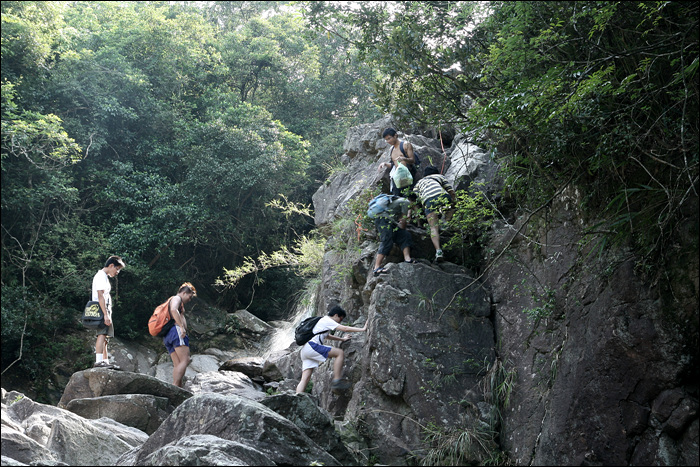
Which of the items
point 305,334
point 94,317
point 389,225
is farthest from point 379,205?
point 94,317

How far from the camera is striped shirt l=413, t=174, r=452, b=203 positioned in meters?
7.37

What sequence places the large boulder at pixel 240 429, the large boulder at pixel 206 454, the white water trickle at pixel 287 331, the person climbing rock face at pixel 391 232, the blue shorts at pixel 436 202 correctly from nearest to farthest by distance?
the large boulder at pixel 206 454 → the large boulder at pixel 240 429 → the blue shorts at pixel 436 202 → the person climbing rock face at pixel 391 232 → the white water trickle at pixel 287 331

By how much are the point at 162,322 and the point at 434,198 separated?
4.10m

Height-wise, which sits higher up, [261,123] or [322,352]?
[261,123]

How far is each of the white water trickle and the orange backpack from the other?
17.7ft

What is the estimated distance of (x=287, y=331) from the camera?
567 inches

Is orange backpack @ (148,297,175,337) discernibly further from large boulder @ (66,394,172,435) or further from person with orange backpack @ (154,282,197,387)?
large boulder @ (66,394,172,435)

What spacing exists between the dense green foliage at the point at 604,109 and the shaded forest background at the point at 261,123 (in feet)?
0.08

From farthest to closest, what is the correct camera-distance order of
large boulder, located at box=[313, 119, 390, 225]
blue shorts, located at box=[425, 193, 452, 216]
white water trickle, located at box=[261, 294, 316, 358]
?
1. white water trickle, located at box=[261, 294, 316, 358]
2. large boulder, located at box=[313, 119, 390, 225]
3. blue shorts, located at box=[425, 193, 452, 216]

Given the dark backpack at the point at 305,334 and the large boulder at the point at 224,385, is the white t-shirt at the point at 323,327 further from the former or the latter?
the large boulder at the point at 224,385

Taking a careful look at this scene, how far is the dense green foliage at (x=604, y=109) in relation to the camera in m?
4.36

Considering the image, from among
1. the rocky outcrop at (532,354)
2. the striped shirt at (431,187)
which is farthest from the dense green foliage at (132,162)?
the rocky outcrop at (532,354)

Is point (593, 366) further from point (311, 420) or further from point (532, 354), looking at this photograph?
point (311, 420)

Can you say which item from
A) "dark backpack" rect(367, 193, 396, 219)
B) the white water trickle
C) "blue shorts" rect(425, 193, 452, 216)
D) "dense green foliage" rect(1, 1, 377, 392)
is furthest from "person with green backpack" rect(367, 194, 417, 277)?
"dense green foliage" rect(1, 1, 377, 392)
